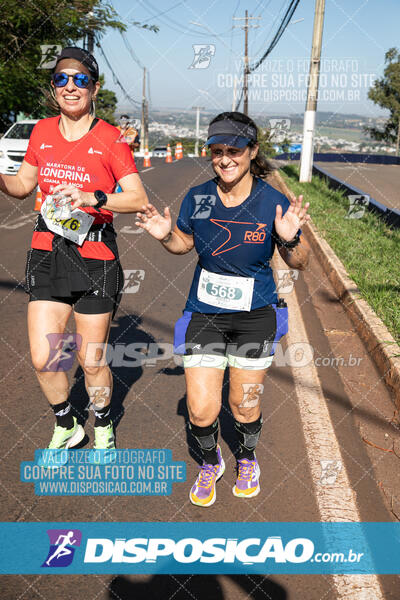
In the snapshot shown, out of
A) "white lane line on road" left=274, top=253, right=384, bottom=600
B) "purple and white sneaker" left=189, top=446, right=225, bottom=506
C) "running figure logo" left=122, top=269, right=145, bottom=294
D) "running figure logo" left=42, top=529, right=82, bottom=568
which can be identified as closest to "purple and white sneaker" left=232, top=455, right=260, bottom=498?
"purple and white sneaker" left=189, top=446, right=225, bottom=506

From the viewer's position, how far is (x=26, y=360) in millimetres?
4773

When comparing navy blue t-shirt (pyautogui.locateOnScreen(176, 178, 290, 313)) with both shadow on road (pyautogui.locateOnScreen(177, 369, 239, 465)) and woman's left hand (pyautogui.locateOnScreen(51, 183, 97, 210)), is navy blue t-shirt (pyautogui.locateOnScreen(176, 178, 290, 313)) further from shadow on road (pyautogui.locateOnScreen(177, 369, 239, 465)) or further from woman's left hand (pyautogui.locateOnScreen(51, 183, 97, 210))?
shadow on road (pyautogui.locateOnScreen(177, 369, 239, 465))

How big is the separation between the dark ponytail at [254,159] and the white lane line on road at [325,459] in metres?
1.74

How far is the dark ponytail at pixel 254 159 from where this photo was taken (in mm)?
2874

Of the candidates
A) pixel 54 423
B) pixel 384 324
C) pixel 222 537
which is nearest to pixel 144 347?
pixel 54 423

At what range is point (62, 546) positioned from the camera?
8.93 feet

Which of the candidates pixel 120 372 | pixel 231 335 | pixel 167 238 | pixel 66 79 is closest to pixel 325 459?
pixel 231 335

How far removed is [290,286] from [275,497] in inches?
178

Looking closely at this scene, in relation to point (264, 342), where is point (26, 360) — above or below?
below

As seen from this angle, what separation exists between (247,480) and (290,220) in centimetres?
145

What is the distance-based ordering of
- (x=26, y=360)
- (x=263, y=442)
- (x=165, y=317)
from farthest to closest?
(x=165, y=317) < (x=26, y=360) < (x=263, y=442)

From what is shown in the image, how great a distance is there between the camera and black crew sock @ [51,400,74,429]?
3.41 m

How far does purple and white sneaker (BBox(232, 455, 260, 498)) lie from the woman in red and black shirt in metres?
1.02

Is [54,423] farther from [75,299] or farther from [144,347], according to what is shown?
[144,347]
